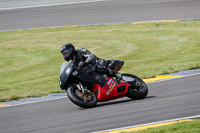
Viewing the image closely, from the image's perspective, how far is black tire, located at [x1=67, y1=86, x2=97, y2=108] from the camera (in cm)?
877

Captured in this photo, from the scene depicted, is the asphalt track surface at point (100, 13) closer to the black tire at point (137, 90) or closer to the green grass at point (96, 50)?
the green grass at point (96, 50)

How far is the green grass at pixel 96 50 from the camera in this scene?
13695 millimetres

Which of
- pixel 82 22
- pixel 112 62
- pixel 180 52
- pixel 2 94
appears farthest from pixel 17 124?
pixel 82 22

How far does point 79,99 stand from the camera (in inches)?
351

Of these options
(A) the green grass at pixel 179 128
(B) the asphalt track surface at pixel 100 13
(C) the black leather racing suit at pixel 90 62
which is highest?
(A) the green grass at pixel 179 128

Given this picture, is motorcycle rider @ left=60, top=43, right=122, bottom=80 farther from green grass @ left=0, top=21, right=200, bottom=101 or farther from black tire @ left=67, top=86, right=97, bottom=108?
green grass @ left=0, top=21, right=200, bottom=101

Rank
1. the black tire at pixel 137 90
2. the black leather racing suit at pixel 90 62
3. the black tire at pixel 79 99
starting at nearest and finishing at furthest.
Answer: the black tire at pixel 79 99
the black leather racing suit at pixel 90 62
the black tire at pixel 137 90

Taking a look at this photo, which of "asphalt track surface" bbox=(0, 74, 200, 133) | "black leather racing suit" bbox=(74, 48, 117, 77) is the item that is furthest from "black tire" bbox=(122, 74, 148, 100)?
"black leather racing suit" bbox=(74, 48, 117, 77)

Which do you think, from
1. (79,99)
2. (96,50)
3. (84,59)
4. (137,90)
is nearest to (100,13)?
(96,50)

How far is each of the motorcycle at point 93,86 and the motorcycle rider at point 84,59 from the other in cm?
11

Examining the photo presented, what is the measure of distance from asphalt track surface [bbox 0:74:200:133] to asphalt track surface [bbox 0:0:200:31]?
1390 centimetres

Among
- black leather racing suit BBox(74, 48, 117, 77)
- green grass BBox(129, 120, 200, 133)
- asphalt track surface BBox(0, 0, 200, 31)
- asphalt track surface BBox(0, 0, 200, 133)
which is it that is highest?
green grass BBox(129, 120, 200, 133)

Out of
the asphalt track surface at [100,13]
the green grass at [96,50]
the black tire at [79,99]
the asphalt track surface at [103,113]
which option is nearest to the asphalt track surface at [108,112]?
the asphalt track surface at [103,113]

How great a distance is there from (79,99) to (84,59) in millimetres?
949
